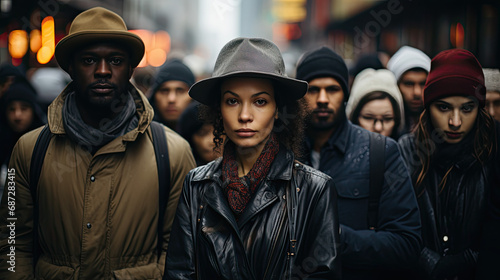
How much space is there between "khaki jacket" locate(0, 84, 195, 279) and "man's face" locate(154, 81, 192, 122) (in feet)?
8.87

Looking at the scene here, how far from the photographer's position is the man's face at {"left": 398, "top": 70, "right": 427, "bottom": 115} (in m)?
5.69

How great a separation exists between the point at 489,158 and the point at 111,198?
9.39 feet

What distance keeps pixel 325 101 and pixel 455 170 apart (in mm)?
1160

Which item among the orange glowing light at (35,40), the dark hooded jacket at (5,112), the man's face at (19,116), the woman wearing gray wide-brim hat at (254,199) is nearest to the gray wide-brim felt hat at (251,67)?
the woman wearing gray wide-brim hat at (254,199)

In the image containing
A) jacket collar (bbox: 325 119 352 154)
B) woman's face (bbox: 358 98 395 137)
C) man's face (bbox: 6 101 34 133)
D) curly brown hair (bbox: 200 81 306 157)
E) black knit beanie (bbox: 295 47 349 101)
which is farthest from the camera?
man's face (bbox: 6 101 34 133)

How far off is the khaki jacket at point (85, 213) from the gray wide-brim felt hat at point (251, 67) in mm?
860

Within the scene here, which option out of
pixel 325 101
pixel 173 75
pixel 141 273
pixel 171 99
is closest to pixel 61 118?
pixel 141 273

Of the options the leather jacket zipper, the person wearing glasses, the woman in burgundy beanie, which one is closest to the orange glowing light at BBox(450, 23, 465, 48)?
the person wearing glasses

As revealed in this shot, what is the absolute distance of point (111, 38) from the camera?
346cm

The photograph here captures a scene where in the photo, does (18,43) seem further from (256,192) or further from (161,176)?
(256,192)

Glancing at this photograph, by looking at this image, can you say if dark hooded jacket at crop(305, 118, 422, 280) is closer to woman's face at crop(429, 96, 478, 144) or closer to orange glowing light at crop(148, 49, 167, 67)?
woman's face at crop(429, 96, 478, 144)

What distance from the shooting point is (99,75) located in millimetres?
3402

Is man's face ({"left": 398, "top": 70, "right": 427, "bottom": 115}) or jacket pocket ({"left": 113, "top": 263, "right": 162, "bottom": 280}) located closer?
jacket pocket ({"left": 113, "top": 263, "right": 162, "bottom": 280})

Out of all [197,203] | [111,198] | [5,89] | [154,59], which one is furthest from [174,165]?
[154,59]
